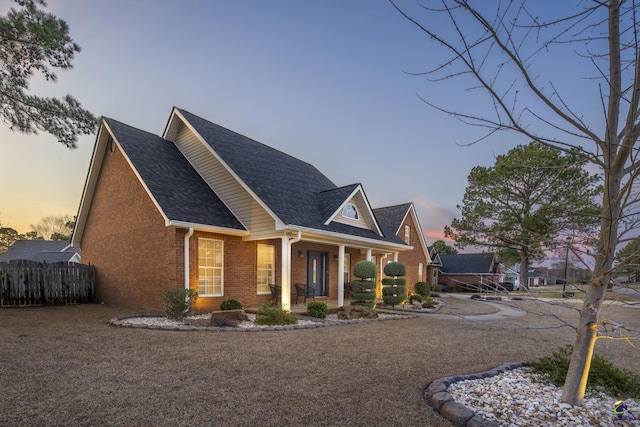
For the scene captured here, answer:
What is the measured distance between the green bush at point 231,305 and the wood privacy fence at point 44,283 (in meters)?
6.44

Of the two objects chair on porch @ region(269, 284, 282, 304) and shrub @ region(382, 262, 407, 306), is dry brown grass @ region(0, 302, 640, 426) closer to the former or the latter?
chair on porch @ region(269, 284, 282, 304)

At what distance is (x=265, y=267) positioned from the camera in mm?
13594

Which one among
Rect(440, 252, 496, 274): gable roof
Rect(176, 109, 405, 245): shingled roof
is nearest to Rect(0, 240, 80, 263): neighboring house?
Rect(176, 109, 405, 245): shingled roof

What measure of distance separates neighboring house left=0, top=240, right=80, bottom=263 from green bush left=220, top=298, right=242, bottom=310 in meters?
31.2

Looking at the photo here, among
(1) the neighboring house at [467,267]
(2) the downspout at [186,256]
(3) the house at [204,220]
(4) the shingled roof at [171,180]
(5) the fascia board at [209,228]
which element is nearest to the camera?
(5) the fascia board at [209,228]

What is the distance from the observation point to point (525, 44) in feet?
9.92

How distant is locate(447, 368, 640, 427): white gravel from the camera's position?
3.30m

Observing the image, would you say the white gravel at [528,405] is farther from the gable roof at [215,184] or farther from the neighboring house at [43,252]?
the neighboring house at [43,252]

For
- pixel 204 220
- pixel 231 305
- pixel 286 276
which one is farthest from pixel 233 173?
pixel 231 305

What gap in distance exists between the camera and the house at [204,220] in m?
11.1

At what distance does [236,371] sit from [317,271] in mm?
10914

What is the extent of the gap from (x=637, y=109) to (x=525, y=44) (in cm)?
119

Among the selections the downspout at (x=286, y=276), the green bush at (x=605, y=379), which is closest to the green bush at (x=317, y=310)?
the downspout at (x=286, y=276)

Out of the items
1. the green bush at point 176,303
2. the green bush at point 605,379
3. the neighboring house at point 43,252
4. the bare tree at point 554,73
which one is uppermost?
the bare tree at point 554,73
